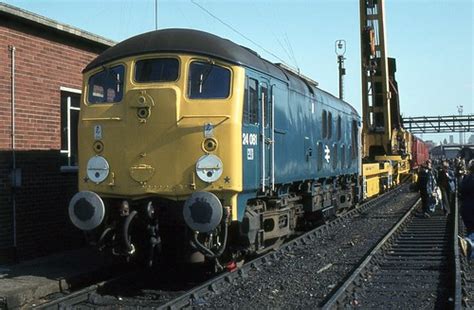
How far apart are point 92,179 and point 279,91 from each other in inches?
128

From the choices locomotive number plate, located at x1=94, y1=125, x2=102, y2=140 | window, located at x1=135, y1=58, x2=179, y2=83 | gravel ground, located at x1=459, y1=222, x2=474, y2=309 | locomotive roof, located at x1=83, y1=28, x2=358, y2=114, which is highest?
locomotive roof, located at x1=83, y1=28, x2=358, y2=114

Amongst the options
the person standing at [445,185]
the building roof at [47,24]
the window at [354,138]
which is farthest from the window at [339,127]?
the building roof at [47,24]

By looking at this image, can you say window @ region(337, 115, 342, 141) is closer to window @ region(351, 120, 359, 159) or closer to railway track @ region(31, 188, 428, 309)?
window @ region(351, 120, 359, 159)

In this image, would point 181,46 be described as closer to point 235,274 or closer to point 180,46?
point 180,46

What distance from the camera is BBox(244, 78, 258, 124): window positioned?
26.6 feet

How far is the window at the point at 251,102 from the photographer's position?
8.10m

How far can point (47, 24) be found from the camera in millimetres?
9648

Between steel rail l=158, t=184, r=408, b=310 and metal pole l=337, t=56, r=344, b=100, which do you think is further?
metal pole l=337, t=56, r=344, b=100

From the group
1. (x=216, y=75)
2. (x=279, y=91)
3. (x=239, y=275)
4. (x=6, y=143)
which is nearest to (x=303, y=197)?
(x=279, y=91)

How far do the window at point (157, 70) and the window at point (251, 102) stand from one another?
A: 97 centimetres

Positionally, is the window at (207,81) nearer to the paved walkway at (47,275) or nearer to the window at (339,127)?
the paved walkway at (47,275)

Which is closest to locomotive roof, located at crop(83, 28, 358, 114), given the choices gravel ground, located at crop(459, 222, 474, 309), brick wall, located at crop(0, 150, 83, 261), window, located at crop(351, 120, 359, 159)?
brick wall, located at crop(0, 150, 83, 261)

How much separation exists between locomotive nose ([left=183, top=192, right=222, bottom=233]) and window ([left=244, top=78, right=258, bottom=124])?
4.23 feet

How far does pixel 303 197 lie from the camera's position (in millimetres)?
11875
